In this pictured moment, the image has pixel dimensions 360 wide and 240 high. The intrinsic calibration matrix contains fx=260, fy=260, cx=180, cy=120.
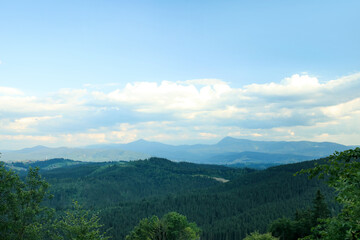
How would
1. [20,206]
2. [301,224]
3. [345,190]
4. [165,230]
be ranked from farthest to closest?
[165,230] < [301,224] < [20,206] < [345,190]

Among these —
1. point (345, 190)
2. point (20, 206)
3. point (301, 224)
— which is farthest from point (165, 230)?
point (345, 190)

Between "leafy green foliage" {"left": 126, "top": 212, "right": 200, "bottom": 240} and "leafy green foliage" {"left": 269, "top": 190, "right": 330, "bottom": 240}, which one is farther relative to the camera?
"leafy green foliage" {"left": 126, "top": 212, "right": 200, "bottom": 240}

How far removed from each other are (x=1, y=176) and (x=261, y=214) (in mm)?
180495

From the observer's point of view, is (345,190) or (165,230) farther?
(165,230)

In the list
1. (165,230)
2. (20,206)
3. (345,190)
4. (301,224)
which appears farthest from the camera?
(165,230)

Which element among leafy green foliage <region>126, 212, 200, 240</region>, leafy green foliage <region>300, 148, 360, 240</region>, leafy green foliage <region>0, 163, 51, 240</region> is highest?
leafy green foliage <region>300, 148, 360, 240</region>

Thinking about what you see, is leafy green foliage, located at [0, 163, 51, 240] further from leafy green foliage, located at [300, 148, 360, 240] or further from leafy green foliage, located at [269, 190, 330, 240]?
leafy green foliage, located at [269, 190, 330, 240]

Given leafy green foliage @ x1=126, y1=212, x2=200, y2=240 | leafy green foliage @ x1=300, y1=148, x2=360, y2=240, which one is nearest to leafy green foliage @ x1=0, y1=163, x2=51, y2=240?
leafy green foliage @ x1=300, y1=148, x2=360, y2=240

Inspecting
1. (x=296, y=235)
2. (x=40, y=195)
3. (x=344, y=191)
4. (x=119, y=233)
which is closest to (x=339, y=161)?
(x=344, y=191)

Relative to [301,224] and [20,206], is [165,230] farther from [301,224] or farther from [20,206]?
[20,206]

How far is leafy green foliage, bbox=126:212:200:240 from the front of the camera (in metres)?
87.8

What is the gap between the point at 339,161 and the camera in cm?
1475

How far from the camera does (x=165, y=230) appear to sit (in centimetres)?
9019

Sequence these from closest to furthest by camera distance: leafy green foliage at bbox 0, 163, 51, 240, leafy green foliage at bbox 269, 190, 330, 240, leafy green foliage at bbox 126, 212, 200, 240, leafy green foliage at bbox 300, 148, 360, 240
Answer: leafy green foliage at bbox 300, 148, 360, 240
leafy green foliage at bbox 0, 163, 51, 240
leafy green foliage at bbox 269, 190, 330, 240
leafy green foliage at bbox 126, 212, 200, 240
